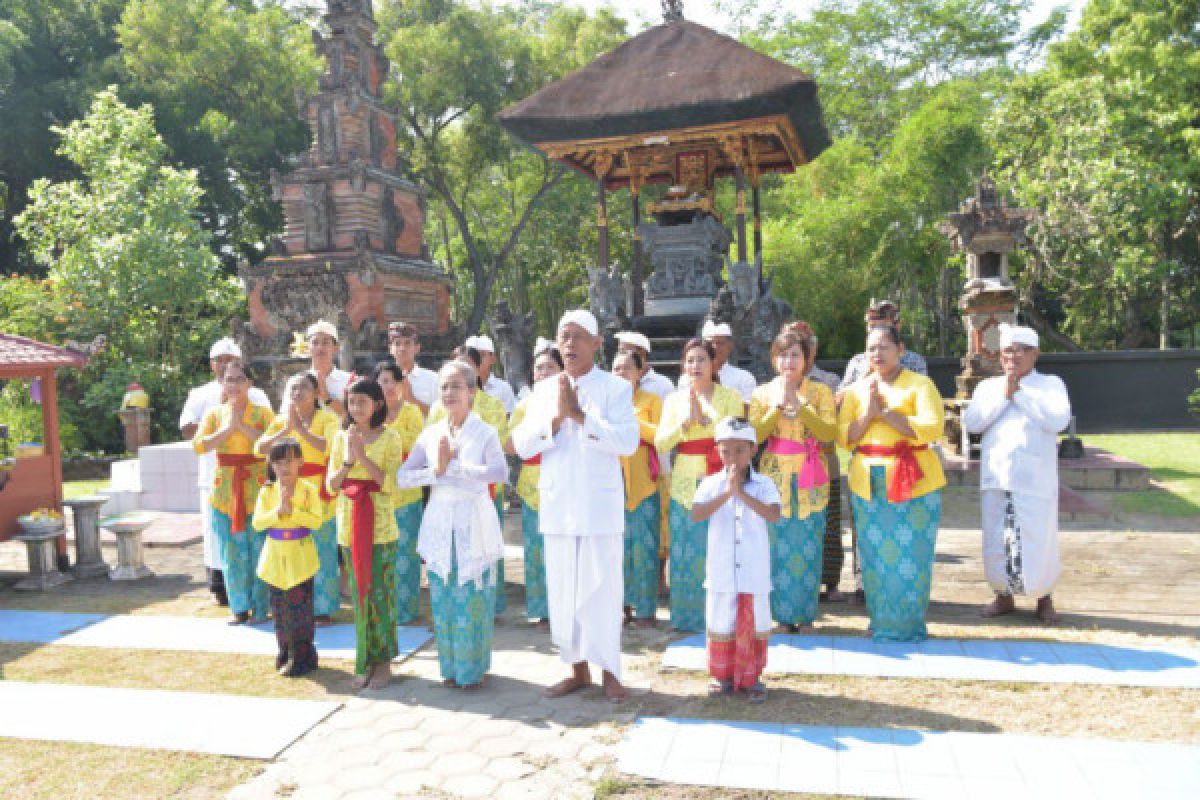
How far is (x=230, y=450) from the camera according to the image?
20.5ft

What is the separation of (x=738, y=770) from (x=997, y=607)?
3051 mm

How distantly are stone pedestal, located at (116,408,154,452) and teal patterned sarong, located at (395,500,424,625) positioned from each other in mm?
13082

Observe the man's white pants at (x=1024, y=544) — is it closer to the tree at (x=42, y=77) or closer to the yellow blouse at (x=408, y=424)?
the yellow blouse at (x=408, y=424)

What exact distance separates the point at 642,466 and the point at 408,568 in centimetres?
183

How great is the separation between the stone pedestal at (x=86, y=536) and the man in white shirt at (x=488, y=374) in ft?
13.4

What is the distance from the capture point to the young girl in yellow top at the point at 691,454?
5.50 m

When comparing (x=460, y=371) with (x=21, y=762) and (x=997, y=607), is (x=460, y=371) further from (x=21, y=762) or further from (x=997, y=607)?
(x=997, y=607)

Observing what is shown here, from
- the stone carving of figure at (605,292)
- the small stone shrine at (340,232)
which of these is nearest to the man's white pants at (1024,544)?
the stone carving of figure at (605,292)

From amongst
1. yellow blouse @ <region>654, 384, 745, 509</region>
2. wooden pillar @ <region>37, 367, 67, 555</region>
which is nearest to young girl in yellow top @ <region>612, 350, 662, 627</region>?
yellow blouse @ <region>654, 384, 745, 509</region>

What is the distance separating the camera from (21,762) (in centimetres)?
420

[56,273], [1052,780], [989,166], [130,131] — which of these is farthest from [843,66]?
[1052,780]

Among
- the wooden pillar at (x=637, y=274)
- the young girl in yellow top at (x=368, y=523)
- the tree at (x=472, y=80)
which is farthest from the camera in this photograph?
the tree at (x=472, y=80)

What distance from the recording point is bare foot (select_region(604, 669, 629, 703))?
184 inches

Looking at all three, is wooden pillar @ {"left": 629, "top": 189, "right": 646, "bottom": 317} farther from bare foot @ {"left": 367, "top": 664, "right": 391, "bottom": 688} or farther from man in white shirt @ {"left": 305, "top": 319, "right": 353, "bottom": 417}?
bare foot @ {"left": 367, "top": 664, "right": 391, "bottom": 688}
